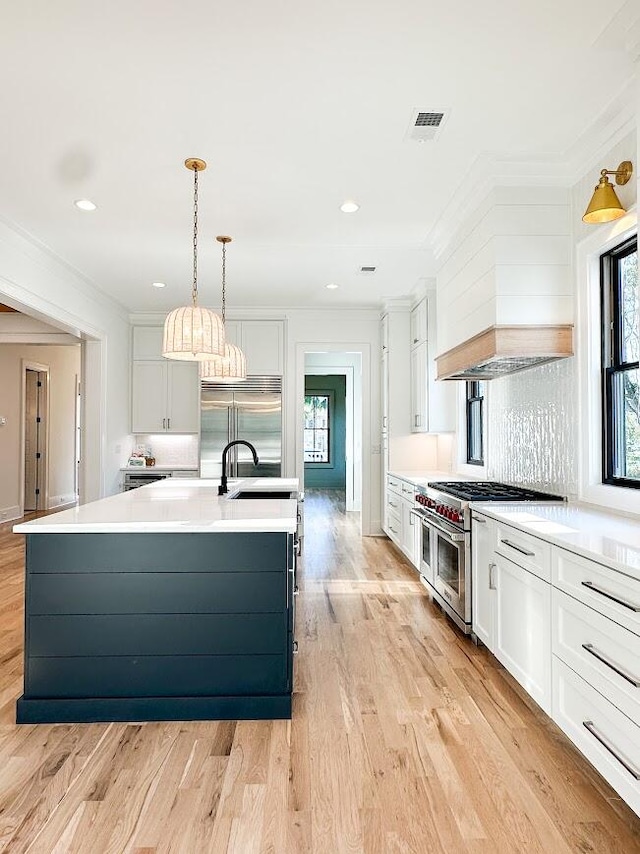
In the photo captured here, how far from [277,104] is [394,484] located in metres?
4.15

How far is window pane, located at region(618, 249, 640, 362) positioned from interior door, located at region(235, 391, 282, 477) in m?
4.50

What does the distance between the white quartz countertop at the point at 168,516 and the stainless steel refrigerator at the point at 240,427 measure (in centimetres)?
323

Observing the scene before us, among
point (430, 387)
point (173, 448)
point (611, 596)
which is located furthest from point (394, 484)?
point (611, 596)

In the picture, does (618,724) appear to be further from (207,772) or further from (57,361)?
(57,361)

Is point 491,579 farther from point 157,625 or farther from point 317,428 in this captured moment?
point 317,428

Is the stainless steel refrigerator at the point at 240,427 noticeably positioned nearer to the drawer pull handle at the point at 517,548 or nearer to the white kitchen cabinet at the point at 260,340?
the white kitchen cabinet at the point at 260,340

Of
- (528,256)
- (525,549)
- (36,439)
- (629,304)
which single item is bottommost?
(525,549)

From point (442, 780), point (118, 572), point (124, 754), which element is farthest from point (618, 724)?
point (118, 572)

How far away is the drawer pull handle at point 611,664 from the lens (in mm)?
1768

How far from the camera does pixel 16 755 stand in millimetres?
2271

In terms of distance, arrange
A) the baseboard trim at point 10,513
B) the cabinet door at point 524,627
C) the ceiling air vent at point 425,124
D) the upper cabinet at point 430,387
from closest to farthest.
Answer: the cabinet door at point 524,627 → the ceiling air vent at point 425,124 → the upper cabinet at point 430,387 → the baseboard trim at point 10,513

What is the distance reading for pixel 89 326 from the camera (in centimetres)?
614

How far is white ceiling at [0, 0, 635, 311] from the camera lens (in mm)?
2279

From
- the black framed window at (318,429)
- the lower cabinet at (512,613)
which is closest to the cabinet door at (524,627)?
the lower cabinet at (512,613)
